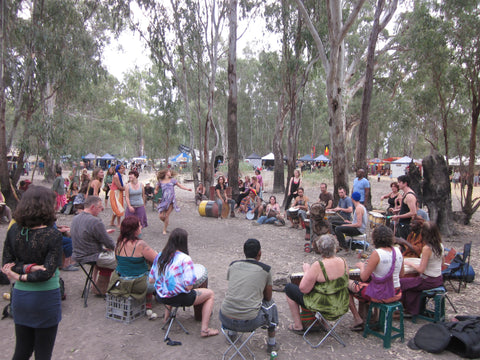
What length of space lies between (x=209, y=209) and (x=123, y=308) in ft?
24.5

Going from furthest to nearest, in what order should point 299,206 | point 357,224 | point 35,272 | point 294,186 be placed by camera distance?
point 294,186, point 299,206, point 357,224, point 35,272

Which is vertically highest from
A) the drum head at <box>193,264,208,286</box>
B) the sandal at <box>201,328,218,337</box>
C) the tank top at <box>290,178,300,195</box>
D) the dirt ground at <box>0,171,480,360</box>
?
the tank top at <box>290,178,300,195</box>

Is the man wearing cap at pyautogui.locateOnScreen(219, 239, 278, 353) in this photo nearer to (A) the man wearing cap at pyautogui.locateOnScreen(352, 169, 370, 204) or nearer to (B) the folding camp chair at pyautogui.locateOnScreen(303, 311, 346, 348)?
(B) the folding camp chair at pyautogui.locateOnScreen(303, 311, 346, 348)

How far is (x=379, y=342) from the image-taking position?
12.1 feet

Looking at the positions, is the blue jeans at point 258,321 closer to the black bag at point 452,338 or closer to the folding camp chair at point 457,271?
the black bag at point 452,338

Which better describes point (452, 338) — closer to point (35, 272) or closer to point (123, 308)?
point (123, 308)

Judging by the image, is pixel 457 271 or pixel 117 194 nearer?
pixel 457 271

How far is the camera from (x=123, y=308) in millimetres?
3967

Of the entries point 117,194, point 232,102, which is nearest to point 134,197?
point 117,194

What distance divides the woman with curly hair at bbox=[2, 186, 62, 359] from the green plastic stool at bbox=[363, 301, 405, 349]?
116 inches

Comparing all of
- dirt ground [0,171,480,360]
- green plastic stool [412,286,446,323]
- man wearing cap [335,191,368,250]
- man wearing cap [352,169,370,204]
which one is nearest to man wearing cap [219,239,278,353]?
dirt ground [0,171,480,360]

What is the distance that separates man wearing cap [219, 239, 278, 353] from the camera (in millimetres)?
3184

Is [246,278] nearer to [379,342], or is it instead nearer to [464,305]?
[379,342]

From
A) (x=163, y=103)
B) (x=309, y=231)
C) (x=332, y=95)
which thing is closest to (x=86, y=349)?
(x=309, y=231)
